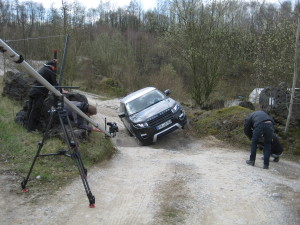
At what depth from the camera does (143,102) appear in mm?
12164

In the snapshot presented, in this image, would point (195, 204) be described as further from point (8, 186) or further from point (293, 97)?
point (293, 97)

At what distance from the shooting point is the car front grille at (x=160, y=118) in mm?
10977

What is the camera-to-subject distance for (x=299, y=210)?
5.28 metres

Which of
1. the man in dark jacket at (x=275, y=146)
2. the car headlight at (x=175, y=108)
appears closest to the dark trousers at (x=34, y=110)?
the car headlight at (x=175, y=108)

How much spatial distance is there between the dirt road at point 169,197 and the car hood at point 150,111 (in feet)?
9.68

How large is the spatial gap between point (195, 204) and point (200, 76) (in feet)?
46.0

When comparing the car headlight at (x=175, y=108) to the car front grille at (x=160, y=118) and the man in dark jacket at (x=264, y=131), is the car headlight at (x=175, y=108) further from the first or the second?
the man in dark jacket at (x=264, y=131)

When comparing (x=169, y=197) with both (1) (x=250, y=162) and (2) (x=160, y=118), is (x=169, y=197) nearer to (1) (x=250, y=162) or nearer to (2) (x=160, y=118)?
(1) (x=250, y=162)

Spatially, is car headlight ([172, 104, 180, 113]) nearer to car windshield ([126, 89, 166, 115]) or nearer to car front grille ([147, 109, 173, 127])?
car front grille ([147, 109, 173, 127])

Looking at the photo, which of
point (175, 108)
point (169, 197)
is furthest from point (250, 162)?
point (175, 108)

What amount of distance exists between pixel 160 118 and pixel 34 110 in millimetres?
4264

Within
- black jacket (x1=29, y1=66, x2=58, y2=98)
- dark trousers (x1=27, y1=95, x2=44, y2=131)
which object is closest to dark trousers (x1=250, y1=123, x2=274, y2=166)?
black jacket (x1=29, y1=66, x2=58, y2=98)

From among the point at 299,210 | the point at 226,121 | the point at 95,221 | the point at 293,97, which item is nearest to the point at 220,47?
the point at 226,121

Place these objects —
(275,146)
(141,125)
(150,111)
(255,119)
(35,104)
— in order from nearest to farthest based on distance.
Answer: (255,119) → (35,104) → (275,146) → (141,125) → (150,111)
